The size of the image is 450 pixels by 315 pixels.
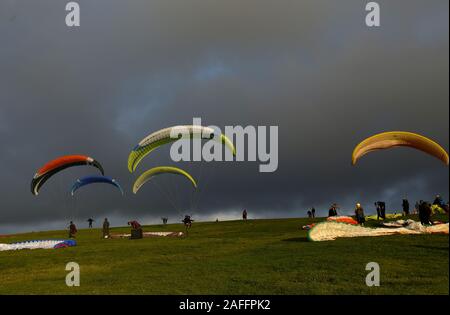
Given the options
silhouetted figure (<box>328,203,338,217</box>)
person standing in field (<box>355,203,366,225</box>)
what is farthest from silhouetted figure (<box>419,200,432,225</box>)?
silhouetted figure (<box>328,203,338,217</box>)

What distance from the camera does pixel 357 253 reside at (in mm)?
21141

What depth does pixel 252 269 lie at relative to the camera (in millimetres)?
19234

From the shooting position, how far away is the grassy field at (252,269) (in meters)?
16.1

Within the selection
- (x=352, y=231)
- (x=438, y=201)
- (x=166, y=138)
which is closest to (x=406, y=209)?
(x=438, y=201)

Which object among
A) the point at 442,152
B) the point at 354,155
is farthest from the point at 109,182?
the point at 442,152

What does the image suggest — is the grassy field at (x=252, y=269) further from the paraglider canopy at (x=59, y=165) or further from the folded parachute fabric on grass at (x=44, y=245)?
the paraglider canopy at (x=59, y=165)

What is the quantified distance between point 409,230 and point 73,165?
94.5 feet

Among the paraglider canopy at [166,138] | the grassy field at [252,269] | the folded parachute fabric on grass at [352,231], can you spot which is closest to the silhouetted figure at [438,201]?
the folded parachute fabric on grass at [352,231]

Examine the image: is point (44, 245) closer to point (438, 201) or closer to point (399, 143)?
point (399, 143)

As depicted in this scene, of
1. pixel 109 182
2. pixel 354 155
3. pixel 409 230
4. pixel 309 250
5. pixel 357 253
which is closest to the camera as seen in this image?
pixel 357 253

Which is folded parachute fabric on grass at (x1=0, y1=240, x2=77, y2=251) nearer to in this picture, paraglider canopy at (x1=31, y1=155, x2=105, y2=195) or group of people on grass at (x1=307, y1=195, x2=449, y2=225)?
paraglider canopy at (x1=31, y1=155, x2=105, y2=195)

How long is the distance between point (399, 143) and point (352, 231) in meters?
7.58

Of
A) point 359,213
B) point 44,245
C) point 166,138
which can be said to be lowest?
point 44,245
